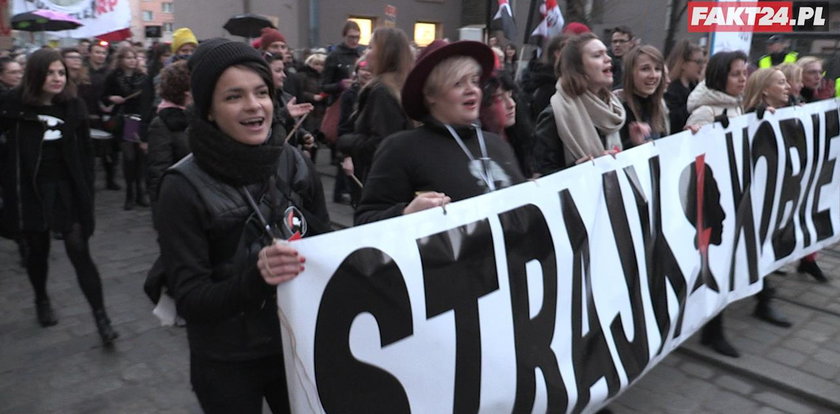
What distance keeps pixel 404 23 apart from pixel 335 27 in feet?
11.0

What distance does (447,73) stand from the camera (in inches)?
102

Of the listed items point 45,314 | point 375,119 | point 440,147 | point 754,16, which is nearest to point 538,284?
point 440,147

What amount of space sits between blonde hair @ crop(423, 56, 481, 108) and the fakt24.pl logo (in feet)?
23.1

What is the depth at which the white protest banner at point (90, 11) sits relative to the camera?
10.6 m

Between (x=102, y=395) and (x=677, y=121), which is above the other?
(x=677, y=121)

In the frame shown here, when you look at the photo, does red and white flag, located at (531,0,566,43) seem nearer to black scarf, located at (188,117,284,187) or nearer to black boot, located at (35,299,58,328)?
black boot, located at (35,299,58,328)

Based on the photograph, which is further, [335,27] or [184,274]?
[335,27]

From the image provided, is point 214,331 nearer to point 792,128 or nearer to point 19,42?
point 792,128

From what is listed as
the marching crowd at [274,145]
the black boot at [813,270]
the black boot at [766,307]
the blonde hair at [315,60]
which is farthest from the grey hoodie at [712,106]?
the blonde hair at [315,60]

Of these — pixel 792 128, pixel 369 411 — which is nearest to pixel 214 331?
pixel 369 411

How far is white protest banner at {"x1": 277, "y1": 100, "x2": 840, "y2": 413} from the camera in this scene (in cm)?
204

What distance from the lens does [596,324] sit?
2930 mm

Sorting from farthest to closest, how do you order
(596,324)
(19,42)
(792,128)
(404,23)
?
(404,23) → (19,42) → (792,128) → (596,324)

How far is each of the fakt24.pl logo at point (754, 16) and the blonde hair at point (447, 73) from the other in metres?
7.04
